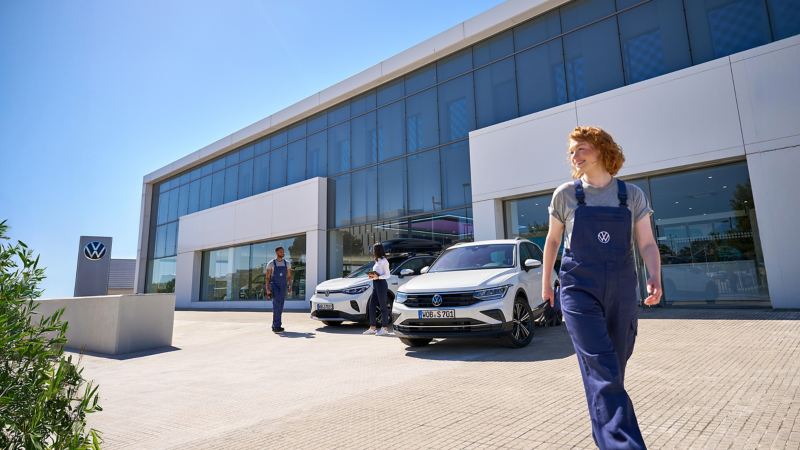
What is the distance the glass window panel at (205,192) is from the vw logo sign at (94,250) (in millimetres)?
14552

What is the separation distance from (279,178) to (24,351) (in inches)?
813

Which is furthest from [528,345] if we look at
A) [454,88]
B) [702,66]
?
[454,88]

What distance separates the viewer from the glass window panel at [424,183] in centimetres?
1476

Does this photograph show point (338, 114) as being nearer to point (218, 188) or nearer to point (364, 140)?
point (364, 140)

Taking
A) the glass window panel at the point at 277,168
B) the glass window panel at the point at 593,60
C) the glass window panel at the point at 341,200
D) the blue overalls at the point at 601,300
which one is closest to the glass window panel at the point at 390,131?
the glass window panel at the point at 341,200

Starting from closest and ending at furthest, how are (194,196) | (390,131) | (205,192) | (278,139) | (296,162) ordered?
(390,131)
(296,162)
(278,139)
(205,192)
(194,196)

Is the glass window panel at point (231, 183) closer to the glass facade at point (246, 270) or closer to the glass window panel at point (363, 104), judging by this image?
the glass facade at point (246, 270)

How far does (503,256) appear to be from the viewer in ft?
23.5

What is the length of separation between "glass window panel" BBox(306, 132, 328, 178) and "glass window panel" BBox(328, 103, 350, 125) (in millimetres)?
755

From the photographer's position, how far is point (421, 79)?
16219 mm

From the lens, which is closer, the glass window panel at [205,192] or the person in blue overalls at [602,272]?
the person in blue overalls at [602,272]

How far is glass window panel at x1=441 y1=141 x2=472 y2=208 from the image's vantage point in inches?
550

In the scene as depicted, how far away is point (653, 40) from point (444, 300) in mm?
9737

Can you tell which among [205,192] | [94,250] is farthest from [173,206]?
[94,250]
